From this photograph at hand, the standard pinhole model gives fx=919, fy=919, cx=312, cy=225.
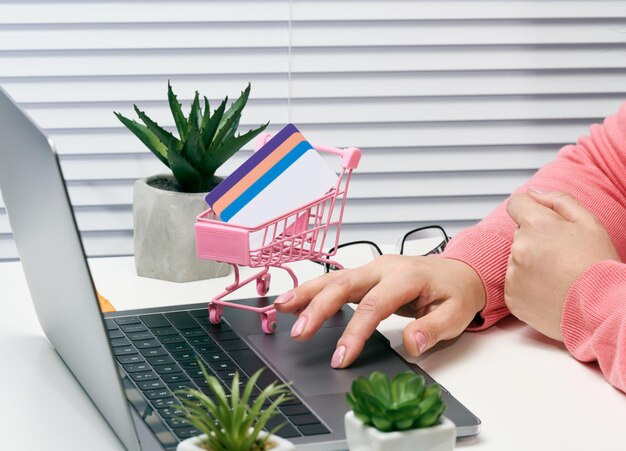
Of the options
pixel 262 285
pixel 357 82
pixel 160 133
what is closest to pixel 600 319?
pixel 262 285

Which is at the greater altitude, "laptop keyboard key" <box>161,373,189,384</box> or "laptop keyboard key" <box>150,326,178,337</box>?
"laptop keyboard key" <box>161,373,189,384</box>

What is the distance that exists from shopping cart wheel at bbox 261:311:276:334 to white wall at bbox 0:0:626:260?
1016 millimetres

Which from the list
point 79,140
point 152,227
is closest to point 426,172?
point 79,140

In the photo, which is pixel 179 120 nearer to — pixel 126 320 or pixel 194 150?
pixel 194 150

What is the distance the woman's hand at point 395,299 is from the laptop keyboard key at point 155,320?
0.12 meters

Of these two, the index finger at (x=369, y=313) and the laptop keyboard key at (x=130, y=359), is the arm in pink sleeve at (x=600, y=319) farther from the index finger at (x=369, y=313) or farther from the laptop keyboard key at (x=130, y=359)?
the laptop keyboard key at (x=130, y=359)

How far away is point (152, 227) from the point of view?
3.61ft

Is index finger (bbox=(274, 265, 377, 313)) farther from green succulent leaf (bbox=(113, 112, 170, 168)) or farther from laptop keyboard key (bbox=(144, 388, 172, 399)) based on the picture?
green succulent leaf (bbox=(113, 112, 170, 168))

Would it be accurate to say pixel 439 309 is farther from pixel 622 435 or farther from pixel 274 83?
pixel 274 83

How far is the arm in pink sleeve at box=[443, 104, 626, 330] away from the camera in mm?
992

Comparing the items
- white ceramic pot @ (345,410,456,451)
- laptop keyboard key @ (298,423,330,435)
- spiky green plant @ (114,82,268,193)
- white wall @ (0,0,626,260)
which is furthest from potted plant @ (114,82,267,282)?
white wall @ (0,0,626,260)

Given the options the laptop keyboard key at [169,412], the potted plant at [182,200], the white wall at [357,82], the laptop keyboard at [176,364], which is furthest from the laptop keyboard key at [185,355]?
the white wall at [357,82]

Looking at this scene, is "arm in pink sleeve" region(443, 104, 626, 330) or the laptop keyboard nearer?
the laptop keyboard

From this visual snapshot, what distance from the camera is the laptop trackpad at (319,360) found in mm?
784
